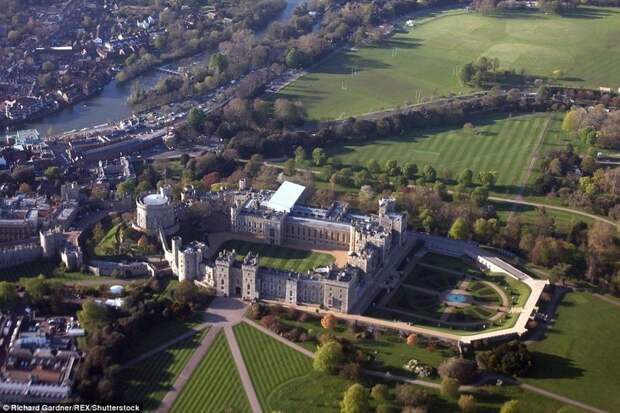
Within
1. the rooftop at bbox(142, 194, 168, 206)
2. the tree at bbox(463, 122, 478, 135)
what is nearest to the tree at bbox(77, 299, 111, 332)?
the rooftop at bbox(142, 194, 168, 206)

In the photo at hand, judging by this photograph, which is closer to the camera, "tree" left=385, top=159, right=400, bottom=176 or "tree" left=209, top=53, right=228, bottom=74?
"tree" left=385, top=159, right=400, bottom=176

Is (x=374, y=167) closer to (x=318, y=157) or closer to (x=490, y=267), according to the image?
(x=318, y=157)

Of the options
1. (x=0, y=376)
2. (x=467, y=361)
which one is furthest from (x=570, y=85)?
(x=0, y=376)

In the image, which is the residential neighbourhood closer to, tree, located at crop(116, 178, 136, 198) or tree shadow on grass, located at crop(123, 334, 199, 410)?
tree shadow on grass, located at crop(123, 334, 199, 410)

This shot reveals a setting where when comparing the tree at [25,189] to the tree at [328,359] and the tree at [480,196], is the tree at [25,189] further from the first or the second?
the tree at [480,196]

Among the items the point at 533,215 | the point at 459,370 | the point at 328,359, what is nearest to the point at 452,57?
the point at 533,215

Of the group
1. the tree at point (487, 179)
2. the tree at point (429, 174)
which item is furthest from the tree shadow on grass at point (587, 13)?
the tree at point (429, 174)
